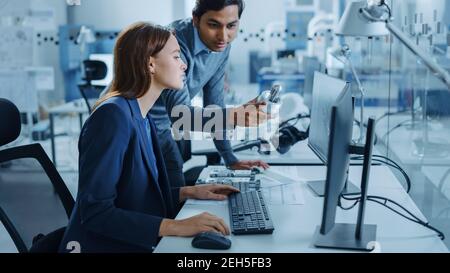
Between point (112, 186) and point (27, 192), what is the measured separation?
0.45 m

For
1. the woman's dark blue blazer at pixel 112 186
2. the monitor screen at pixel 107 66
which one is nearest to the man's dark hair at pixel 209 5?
the woman's dark blue blazer at pixel 112 186

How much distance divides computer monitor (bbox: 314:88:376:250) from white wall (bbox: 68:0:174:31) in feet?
14.2

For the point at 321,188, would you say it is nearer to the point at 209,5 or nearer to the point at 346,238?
the point at 346,238

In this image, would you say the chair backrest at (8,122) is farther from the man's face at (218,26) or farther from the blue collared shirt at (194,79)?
the man's face at (218,26)

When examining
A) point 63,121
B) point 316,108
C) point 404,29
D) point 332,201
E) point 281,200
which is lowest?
point 63,121

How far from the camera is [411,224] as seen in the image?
169cm

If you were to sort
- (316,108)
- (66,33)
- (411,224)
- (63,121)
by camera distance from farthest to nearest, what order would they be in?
(63,121)
(66,33)
(316,108)
(411,224)

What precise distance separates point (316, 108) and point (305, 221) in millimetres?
484

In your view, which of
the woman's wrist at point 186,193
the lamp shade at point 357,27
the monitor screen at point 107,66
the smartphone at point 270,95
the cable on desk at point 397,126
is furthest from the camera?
the monitor screen at point 107,66

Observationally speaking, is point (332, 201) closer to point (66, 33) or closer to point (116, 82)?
point (116, 82)

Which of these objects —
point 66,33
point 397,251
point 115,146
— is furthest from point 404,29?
point 66,33

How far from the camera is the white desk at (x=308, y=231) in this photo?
4.93 ft

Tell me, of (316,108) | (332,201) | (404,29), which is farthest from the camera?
(404,29)

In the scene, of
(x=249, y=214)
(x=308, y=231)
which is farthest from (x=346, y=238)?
(x=249, y=214)
